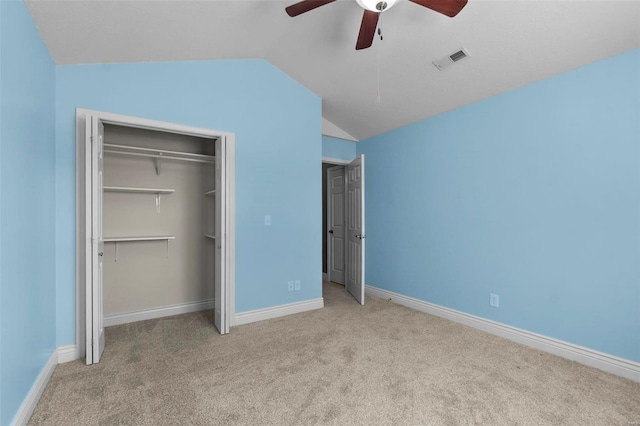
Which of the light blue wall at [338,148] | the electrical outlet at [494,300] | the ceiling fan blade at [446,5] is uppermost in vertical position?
the ceiling fan blade at [446,5]

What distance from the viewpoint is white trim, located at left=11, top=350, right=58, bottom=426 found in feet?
5.52

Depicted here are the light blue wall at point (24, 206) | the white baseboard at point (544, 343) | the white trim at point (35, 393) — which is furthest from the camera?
the white baseboard at point (544, 343)

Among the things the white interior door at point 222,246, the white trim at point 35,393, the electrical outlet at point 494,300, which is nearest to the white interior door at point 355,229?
the electrical outlet at point 494,300

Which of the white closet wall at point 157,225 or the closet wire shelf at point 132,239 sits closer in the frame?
the closet wire shelf at point 132,239

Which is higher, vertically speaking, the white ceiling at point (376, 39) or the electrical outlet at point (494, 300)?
the white ceiling at point (376, 39)

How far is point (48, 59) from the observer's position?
230 cm

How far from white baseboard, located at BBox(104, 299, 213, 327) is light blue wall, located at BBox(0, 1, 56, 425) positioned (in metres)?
0.91

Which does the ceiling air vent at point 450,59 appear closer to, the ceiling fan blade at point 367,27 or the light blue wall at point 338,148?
the ceiling fan blade at point 367,27

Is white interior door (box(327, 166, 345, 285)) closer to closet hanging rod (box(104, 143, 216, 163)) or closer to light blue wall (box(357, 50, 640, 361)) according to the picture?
light blue wall (box(357, 50, 640, 361))

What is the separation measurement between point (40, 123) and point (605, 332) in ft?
14.9

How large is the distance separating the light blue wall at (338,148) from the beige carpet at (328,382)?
8.78 feet

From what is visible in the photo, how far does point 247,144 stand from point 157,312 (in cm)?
224

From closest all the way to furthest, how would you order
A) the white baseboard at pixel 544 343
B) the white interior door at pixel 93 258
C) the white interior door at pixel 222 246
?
the white baseboard at pixel 544 343, the white interior door at pixel 93 258, the white interior door at pixel 222 246

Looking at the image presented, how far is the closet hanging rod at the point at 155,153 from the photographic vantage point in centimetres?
306
